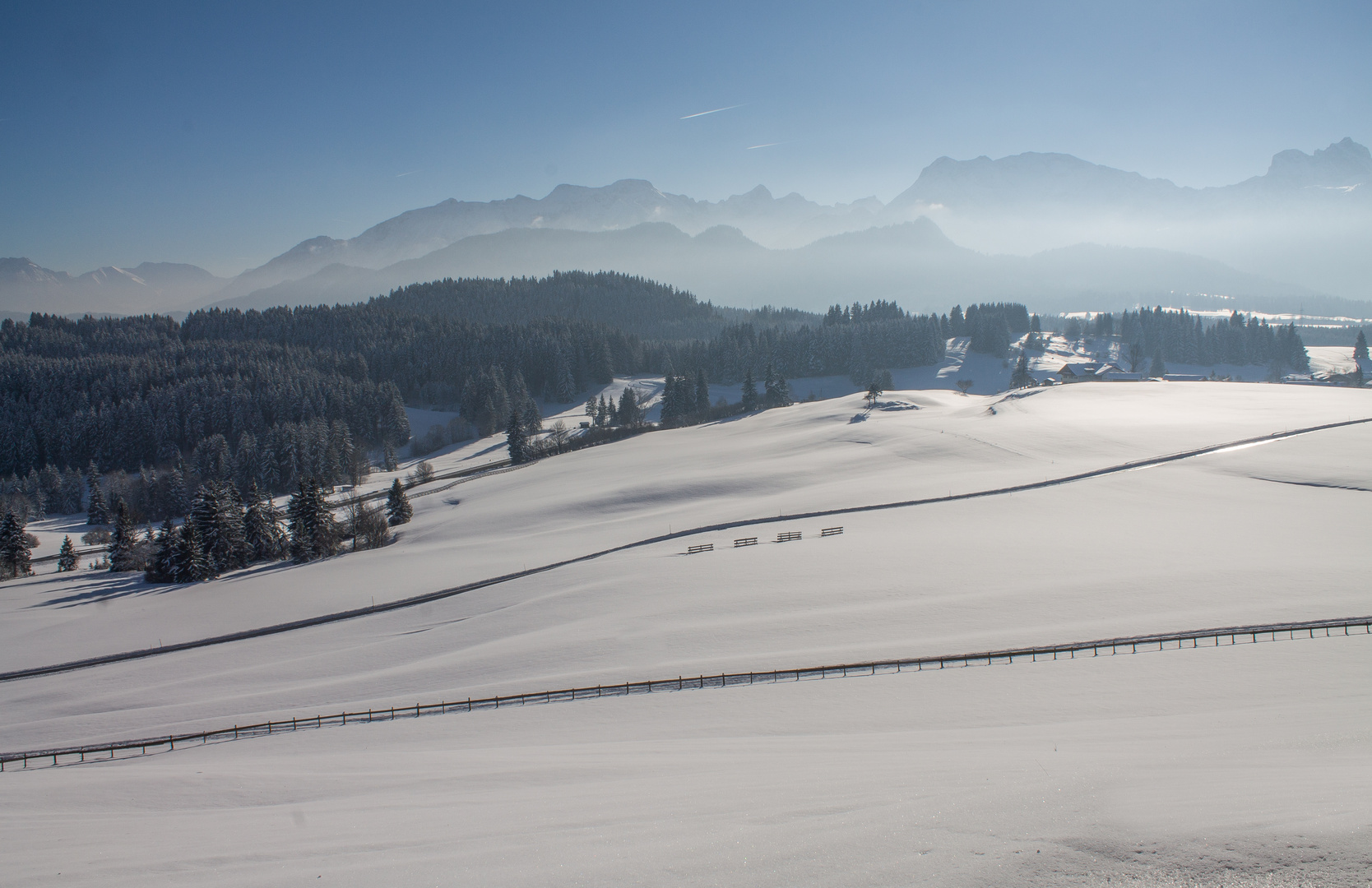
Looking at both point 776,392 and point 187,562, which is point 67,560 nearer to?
point 187,562

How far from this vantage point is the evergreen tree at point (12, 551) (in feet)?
178

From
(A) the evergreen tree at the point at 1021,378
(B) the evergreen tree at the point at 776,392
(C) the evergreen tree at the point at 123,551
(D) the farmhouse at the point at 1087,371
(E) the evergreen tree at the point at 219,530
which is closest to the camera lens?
(E) the evergreen tree at the point at 219,530

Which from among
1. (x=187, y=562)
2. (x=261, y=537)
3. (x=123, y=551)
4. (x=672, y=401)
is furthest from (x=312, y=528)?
(x=672, y=401)

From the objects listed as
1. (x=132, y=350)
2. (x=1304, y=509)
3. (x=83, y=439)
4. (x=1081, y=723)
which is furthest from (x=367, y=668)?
(x=132, y=350)

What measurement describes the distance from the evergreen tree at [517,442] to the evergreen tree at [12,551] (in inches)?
1974

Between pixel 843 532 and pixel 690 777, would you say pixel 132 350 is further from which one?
pixel 690 777

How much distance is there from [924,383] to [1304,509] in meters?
112

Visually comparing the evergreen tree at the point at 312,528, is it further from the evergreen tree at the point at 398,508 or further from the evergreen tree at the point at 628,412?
the evergreen tree at the point at 628,412

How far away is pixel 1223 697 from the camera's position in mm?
18766

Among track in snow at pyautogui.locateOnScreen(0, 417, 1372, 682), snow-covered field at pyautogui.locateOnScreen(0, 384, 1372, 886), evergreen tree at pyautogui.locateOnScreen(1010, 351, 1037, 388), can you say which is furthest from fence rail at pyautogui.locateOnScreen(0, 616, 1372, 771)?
evergreen tree at pyautogui.locateOnScreen(1010, 351, 1037, 388)

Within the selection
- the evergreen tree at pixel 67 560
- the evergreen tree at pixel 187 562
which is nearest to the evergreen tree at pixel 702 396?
the evergreen tree at pixel 187 562

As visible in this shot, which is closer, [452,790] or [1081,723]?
[452,790]

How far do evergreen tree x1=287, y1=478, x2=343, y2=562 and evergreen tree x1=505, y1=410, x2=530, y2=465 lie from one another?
4108cm

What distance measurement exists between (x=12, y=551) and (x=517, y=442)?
5298cm
